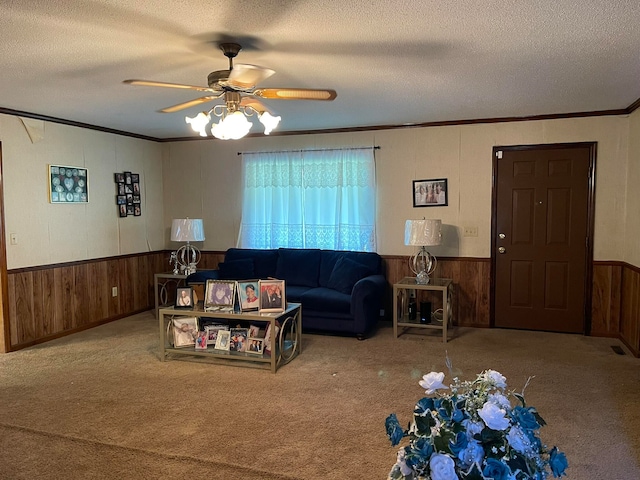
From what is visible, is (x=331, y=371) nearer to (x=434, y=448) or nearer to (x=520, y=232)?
(x=520, y=232)

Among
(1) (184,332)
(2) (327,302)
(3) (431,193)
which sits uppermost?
(3) (431,193)

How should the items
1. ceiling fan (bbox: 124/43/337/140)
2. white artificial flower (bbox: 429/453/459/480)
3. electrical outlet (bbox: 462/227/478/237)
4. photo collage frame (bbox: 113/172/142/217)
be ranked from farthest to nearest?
photo collage frame (bbox: 113/172/142/217), electrical outlet (bbox: 462/227/478/237), ceiling fan (bbox: 124/43/337/140), white artificial flower (bbox: 429/453/459/480)

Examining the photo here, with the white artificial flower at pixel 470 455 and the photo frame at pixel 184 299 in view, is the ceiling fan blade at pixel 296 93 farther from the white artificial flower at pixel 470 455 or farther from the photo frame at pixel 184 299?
the white artificial flower at pixel 470 455

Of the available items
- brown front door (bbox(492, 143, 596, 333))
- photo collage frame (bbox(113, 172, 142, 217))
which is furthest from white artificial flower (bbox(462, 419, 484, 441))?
photo collage frame (bbox(113, 172, 142, 217))

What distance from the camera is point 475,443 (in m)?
1.03

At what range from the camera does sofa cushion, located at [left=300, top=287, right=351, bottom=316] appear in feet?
16.0

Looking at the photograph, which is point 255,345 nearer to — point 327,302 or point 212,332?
point 212,332

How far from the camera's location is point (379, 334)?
16.7ft

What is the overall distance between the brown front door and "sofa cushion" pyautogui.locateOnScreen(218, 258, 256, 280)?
2.77 m

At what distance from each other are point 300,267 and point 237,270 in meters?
0.75

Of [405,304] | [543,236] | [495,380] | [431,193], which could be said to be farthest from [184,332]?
[543,236]

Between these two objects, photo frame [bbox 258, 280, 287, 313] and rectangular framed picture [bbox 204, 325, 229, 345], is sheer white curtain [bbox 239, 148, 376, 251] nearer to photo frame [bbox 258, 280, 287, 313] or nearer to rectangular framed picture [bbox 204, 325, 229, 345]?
photo frame [bbox 258, 280, 287, 313]

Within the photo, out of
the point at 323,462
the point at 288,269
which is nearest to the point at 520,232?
the point at 288,269

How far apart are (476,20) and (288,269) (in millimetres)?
3774
